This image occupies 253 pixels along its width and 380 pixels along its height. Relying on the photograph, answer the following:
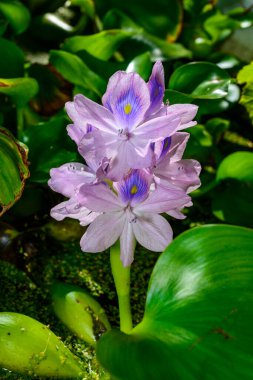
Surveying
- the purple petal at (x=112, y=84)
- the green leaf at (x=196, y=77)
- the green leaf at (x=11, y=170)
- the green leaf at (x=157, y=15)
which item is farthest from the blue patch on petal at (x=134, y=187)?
the green leaf at (x=157, y=15)

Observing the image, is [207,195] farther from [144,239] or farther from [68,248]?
Answer: [144,239]

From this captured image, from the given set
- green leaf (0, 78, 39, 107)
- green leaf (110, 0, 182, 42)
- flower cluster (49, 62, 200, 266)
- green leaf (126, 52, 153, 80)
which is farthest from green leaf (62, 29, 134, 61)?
flower cluster (49, 62, 200, 266)

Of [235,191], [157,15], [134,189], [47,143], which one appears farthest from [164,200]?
[157,15]

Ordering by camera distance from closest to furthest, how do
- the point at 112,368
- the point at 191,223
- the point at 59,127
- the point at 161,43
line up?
1. the point at 112,368
2. the point at 59,127
3. the point at 191,223
4. the point at 161,43

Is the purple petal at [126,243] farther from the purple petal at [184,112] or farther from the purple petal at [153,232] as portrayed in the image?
the purple petal at [184,112]

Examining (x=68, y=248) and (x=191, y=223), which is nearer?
(x=68, y=248)

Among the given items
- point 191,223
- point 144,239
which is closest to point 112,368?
point 144,239

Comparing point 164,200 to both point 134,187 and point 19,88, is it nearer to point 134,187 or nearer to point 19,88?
point 134,187
